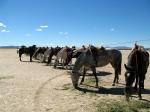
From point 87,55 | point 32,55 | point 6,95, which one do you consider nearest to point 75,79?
point 87,55

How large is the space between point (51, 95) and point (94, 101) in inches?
79.1

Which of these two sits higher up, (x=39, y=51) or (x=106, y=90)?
(x=39, y=51)

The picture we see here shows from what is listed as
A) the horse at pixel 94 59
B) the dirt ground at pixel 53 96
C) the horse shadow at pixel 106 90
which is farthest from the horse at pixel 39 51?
the horse shadow at pixel 106 90

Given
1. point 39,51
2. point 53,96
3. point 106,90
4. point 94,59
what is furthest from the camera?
point 39,51

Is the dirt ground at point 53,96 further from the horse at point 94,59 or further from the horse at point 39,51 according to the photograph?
the horse at point 39,51

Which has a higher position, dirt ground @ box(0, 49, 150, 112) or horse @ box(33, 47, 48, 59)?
horse @ box(33, 47, 48, 59)

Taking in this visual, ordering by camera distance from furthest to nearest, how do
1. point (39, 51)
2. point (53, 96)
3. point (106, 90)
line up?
point (39, 51)
point (106, 90)
point (53, 96)

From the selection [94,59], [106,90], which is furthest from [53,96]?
[94,59]

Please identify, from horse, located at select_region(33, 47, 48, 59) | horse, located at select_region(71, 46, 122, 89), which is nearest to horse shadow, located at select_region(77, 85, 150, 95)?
horse, located at select_region(71, 46, 122, 89)

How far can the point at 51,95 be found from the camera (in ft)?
38.9

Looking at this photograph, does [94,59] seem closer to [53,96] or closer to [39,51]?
[53,96]

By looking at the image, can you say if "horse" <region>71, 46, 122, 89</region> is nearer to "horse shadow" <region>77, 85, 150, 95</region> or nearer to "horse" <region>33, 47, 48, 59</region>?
"horse shadow" <region>77, 85, 150, 95</region>

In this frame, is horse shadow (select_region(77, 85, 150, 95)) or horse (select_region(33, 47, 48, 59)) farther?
horse (select_region(33, 47, 48, 59))

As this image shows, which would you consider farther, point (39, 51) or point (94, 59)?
point (39, 51)
